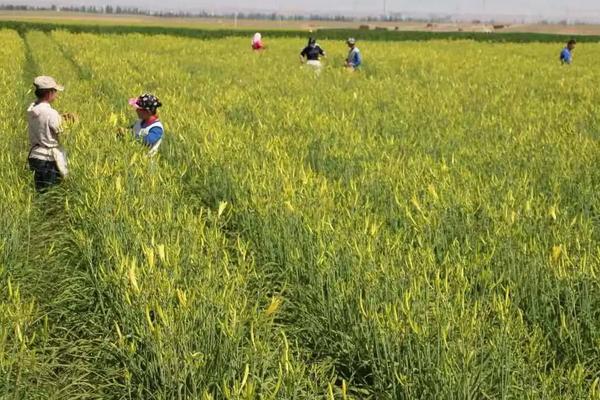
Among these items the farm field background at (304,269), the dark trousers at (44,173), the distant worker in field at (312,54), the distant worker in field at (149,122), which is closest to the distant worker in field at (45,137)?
the dark trousers at (44,173)

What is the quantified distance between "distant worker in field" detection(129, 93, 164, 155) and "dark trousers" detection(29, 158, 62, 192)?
2.74ft

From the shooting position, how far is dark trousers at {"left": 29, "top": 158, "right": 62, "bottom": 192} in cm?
514

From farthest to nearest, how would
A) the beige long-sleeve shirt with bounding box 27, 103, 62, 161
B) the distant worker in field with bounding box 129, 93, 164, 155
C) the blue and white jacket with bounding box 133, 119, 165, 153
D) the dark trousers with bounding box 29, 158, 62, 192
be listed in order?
the blue and white jacket with bounding box 133, 119, 165, 153 → the distant worker in field with bounding box 129, 93, 164, 155 → the dark trousers with bounding box 29, 158, 62, 192 → the beige long-sleeve shirt with bounding box 27, 103, 62, 161

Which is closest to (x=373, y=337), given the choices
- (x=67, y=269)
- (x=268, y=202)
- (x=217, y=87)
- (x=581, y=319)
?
(x=581, y=319)

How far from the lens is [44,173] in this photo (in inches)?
204

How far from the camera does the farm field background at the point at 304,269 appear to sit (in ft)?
7.43

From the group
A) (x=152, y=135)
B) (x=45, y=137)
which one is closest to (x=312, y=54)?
(x=152, y=135)

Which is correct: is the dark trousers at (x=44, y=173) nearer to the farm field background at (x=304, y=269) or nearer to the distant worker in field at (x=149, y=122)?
the farm field background at (x=304, y=269)

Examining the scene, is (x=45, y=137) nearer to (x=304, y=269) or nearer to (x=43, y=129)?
(x=43, y=129)

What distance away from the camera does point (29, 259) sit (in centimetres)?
369

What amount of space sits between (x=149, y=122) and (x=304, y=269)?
3.15 m

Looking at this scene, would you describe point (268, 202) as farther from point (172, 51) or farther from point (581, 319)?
point (172, 51)

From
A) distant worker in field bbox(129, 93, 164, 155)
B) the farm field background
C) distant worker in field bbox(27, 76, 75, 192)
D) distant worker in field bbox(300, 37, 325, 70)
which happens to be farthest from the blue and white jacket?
distant worker in field bbox(300, 37, 325, 70)

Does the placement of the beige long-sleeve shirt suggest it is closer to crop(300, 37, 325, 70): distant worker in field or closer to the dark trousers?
the dark trousers
